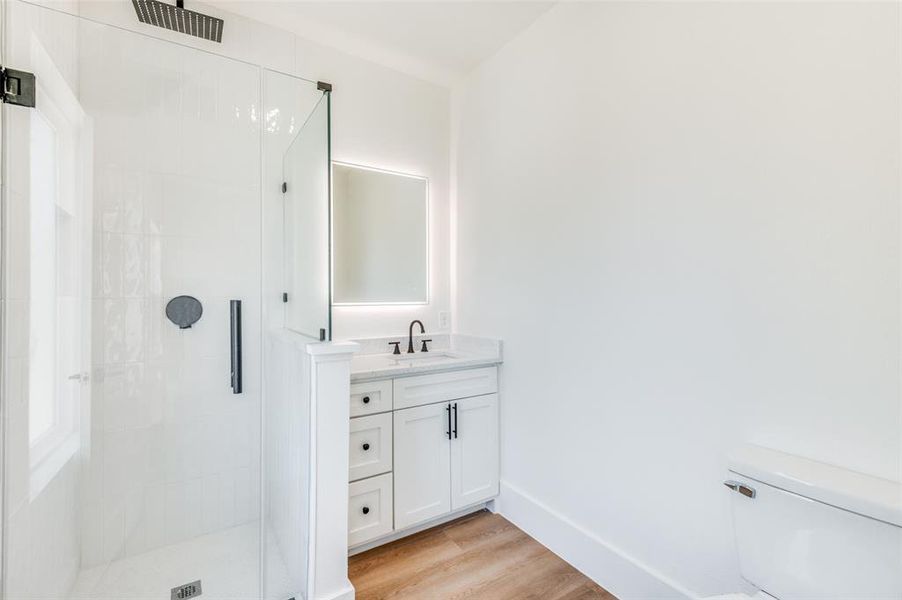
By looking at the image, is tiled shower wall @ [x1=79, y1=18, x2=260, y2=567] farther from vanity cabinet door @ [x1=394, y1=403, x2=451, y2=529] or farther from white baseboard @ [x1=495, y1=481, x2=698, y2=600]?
white baseboard @ [x1=495, y1=481, x2=698, y2=600]

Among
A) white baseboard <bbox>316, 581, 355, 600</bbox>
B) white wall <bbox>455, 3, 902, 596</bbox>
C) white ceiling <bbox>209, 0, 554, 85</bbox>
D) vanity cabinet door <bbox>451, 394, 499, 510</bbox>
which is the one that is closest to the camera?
white wall <bbox>455, 3, 902, 596</bbox>

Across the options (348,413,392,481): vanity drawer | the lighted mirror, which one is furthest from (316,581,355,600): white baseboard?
the lighted mirror

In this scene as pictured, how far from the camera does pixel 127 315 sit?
177cm

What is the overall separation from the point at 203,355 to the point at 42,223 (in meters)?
0.81

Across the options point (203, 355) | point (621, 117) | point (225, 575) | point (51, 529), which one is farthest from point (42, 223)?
point (621, 117)

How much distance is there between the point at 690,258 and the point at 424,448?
4.88ft

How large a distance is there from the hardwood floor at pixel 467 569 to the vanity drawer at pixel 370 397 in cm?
71

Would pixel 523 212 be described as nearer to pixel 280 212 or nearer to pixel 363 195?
pixel 363 195

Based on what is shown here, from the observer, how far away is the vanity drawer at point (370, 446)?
6.00 ft

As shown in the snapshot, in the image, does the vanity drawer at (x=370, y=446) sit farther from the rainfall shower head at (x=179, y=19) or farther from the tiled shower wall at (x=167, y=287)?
the rainfall shower head at (x=179, y=19)

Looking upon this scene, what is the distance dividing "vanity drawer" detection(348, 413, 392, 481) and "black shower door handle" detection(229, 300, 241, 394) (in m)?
0.65

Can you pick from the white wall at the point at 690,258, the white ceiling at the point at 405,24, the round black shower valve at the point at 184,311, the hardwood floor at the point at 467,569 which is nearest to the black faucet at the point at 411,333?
the white wall at the point at 690,258

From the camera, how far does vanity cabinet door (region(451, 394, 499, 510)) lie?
6.95 ft

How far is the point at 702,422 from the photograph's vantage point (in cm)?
136
